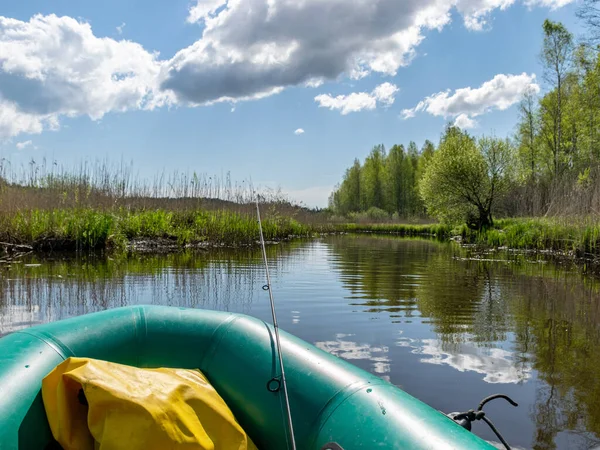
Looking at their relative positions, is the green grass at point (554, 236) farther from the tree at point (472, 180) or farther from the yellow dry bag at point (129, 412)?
the yellow dry bag at point (129, 412)

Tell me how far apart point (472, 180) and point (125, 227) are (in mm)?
18350

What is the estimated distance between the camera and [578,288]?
24.2 feet

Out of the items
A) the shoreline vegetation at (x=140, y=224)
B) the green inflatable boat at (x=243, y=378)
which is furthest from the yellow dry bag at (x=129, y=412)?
the shoreline vegetation at (x=140, y=224)

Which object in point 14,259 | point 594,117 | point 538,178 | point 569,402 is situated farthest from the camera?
point 538,178

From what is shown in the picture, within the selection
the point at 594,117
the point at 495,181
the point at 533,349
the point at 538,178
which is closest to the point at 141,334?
the point at 533,349

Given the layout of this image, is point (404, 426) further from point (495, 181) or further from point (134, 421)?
point (495, 181)

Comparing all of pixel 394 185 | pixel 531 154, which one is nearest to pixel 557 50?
pixel 531 154

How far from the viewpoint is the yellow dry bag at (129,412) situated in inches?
55.2

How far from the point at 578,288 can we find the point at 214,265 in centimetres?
685

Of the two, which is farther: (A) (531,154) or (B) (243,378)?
(A) (531,154)

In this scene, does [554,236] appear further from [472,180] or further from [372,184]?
[372,184]

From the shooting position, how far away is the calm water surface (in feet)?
9.82

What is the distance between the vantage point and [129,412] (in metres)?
1.41

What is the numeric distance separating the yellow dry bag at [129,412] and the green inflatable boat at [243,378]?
0.12 m
